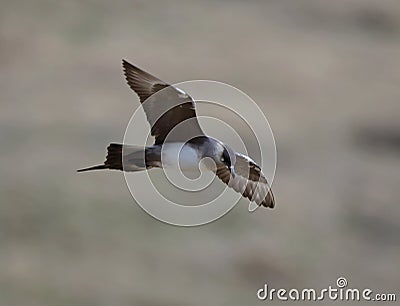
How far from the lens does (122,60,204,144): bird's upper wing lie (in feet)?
8.82

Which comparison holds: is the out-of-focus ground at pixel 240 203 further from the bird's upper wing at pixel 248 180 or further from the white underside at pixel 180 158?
the white underside at pixel 180 158

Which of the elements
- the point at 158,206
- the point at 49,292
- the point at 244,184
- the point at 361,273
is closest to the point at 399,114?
the point at 361,273

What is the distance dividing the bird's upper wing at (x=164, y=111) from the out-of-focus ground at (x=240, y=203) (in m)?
3.54

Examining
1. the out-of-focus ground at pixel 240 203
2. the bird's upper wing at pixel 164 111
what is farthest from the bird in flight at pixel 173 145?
the out-of-focus ground at pixel 240 203

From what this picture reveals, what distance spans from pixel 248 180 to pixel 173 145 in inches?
11.4

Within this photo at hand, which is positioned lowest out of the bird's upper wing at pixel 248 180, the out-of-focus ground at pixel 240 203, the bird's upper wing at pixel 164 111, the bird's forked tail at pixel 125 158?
the bird's forked tail at pixel 125 158

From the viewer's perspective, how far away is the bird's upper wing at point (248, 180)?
2.74 metres

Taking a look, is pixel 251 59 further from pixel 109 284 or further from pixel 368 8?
pixel 109 284

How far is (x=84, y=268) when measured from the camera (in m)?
6.60

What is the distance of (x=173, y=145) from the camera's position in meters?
2.64

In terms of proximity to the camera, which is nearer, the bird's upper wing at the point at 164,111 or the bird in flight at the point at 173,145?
the bird in flight at the point at 173,145

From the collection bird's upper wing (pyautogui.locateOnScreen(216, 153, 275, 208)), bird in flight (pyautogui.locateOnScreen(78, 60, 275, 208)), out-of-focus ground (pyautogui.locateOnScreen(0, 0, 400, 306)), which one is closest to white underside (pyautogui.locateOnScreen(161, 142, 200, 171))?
bird in flight (pyautogui.locateOnScreen(78, 60, 275, 208))

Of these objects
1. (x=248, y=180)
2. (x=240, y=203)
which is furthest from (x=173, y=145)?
(x=240, y=203)

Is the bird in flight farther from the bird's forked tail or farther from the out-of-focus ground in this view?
the out-of-focus ground
